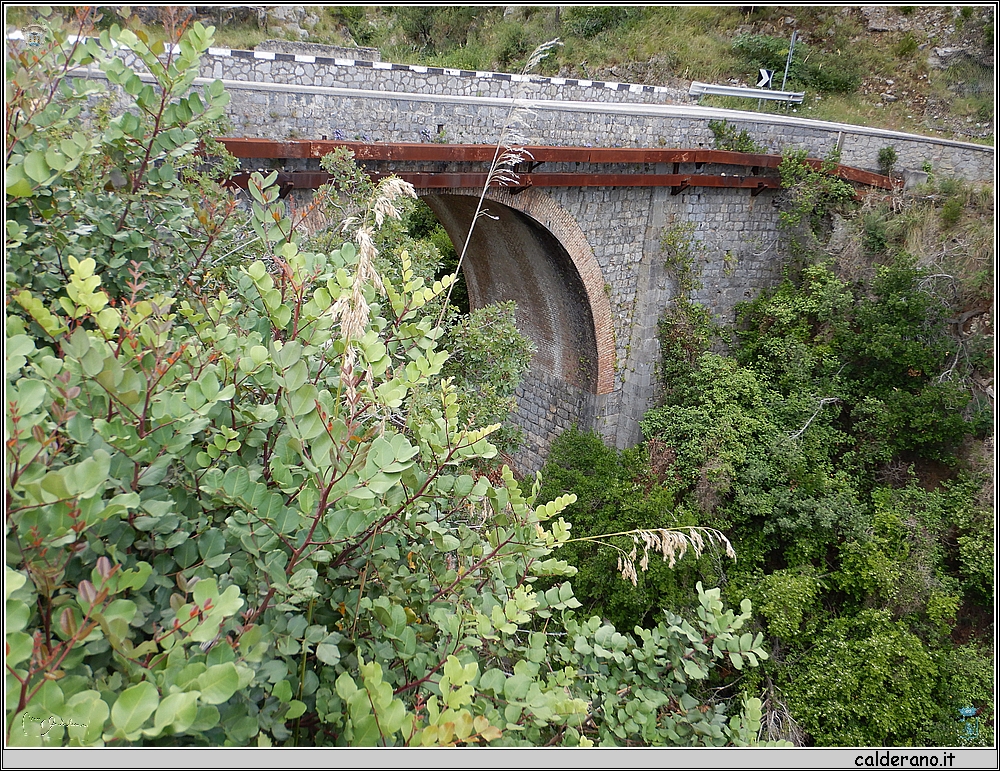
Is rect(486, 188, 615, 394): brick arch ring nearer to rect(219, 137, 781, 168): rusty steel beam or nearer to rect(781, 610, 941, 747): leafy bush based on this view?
rect(219, 137, 781, 168): rusty steel beam

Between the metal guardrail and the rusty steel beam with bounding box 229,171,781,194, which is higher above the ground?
the metal guardrail

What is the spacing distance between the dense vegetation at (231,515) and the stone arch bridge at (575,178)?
130 inches

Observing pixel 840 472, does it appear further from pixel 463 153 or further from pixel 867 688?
pixel 463 153

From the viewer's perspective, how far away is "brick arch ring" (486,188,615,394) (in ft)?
24.8

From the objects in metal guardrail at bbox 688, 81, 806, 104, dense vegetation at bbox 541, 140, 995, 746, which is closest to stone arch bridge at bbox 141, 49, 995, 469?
dense vegetation at bbox 541, 140, 995, 746

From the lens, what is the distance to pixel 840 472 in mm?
8211

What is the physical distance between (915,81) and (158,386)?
1805cm

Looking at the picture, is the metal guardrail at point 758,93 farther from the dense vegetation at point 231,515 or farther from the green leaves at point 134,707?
the green leaves at point 134,707

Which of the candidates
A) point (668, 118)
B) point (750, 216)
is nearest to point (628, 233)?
point (668, 118)

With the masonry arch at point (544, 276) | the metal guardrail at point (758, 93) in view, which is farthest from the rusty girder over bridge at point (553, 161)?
the metal guardrail at point (758, 93)

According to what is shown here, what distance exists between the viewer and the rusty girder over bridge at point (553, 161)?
532 cm

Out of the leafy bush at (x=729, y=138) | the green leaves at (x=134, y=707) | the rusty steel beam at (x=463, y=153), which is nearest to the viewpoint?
the green leaves at (x=134, y=707)

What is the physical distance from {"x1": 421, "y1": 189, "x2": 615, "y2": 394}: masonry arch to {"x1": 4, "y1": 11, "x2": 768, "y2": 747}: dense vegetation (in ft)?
18.3

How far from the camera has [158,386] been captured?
150 centimetres
